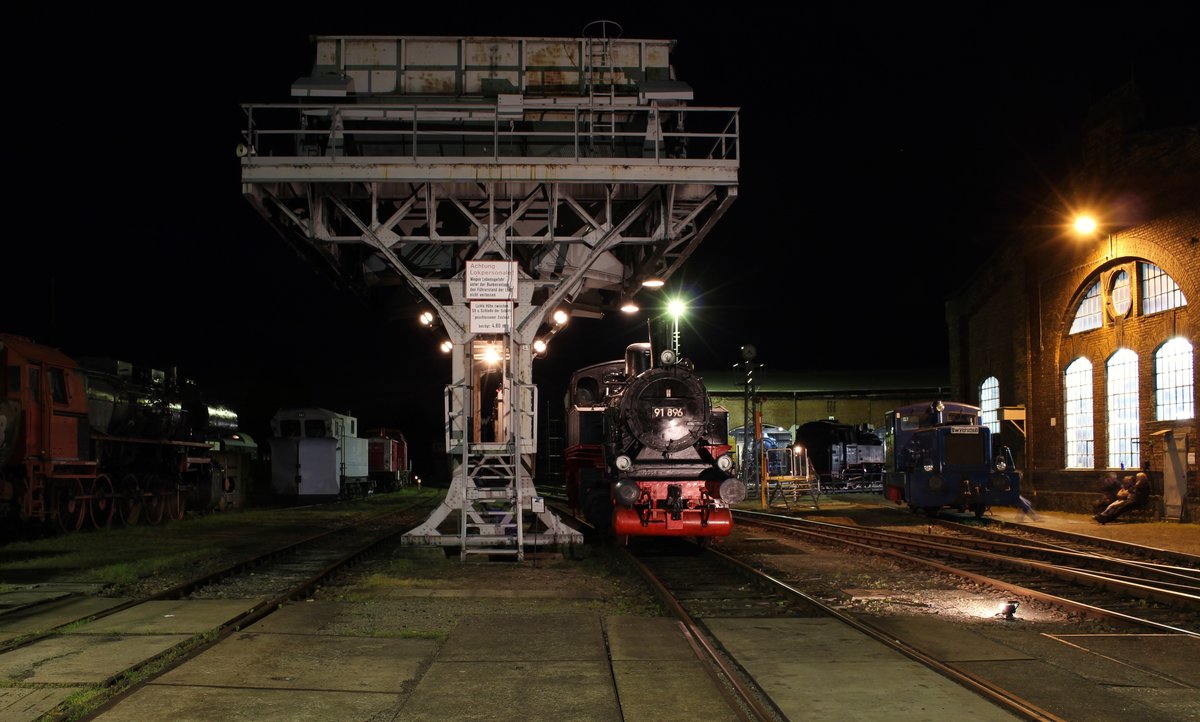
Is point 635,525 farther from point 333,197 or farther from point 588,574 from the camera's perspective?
point 333,197

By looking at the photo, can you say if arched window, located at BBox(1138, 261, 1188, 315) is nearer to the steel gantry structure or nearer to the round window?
the round window

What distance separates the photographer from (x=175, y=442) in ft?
82.0

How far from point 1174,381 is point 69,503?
2439 cm

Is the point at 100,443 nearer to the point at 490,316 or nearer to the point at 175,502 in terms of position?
the point at 175,502

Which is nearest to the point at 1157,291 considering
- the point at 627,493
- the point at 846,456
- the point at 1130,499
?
the point at 1130,499

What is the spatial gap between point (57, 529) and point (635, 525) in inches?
467

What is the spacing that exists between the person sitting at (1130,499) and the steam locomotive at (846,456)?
1872cm

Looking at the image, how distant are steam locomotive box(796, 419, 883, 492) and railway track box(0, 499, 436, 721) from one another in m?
29.6

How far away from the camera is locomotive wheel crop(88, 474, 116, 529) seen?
20.7m

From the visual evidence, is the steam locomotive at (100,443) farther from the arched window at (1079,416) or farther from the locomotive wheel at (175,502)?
the arched window at (1079,416)

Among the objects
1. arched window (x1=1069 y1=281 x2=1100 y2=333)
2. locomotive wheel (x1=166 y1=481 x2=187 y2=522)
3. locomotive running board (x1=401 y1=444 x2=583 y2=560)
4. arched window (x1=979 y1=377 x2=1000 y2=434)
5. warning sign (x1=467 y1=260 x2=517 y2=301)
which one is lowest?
locomotive wheel (x1=166 y1=481 x2=187 y2=522)

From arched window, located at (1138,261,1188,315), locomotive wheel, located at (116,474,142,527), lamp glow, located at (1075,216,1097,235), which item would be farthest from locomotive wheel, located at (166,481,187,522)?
arched window, located at (1138,261,1188,315)

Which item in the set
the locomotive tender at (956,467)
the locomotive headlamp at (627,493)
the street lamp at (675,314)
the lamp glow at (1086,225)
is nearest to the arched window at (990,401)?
the lamp glow at (1086,225)

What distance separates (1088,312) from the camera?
27.3 m
